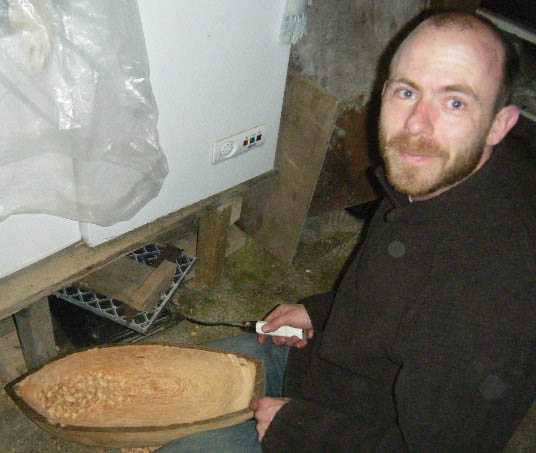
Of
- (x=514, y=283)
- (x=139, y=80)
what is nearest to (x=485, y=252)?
(x=514, y=283)

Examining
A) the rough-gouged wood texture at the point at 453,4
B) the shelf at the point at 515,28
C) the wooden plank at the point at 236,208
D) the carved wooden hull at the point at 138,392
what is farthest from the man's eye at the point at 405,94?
the shelf at the point at 515,28

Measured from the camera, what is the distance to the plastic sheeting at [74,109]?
0.88 meters

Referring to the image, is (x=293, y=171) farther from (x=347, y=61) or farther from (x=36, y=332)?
(x=36, y=332)

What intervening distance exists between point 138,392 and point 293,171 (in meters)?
0.96

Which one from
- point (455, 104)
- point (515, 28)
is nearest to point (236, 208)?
point (455, 104)

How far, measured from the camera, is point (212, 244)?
1.83 m

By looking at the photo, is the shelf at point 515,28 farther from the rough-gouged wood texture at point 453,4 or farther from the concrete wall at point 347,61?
the concrete wall at point 347,61

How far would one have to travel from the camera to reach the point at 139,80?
1036mm

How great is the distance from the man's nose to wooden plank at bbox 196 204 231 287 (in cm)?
88

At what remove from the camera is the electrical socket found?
1.53 m

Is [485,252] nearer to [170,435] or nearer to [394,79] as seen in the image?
[394,79]

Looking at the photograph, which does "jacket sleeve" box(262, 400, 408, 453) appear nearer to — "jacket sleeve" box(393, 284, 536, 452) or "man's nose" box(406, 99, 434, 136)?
"jacket sleeve" box(393, 284, 536, 452)

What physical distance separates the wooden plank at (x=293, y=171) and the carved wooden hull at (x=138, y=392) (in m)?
0.78

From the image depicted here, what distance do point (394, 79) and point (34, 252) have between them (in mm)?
952
